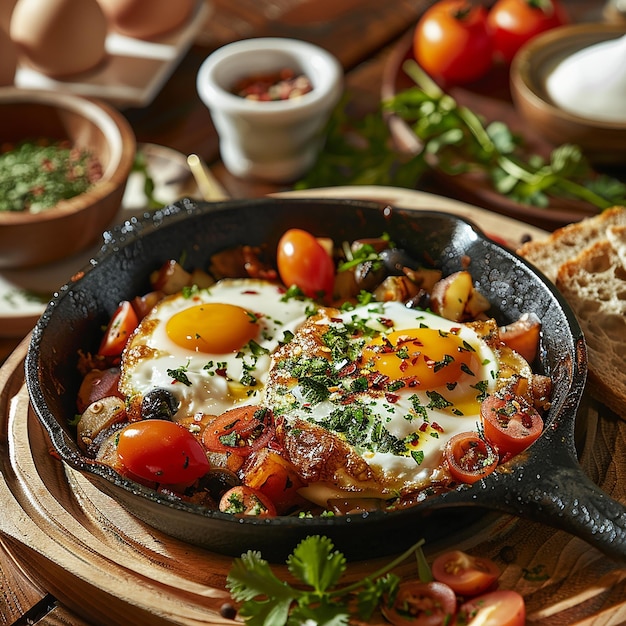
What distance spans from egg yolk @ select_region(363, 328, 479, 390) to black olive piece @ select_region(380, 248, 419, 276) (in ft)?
1.55

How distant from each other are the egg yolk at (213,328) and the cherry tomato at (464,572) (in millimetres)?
1190

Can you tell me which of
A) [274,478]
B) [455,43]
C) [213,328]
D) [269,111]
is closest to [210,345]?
[213,328]

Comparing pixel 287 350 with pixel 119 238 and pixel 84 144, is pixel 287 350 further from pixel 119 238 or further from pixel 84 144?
pixel 84 144

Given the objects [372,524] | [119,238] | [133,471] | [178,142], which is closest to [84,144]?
[178,142]

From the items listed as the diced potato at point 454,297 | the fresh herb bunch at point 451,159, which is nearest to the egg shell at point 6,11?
the fresh herb bunch at point 451,159

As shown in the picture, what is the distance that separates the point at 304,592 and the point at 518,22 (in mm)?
4886

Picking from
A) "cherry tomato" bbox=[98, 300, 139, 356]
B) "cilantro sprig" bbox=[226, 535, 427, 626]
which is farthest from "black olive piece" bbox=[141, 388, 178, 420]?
"cilantro sprig" bbox=[226, 535, 427, 626]

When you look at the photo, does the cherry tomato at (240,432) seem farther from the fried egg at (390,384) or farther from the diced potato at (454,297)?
the diced potato at (454,297)

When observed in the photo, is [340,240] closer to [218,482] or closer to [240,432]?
[240,432]

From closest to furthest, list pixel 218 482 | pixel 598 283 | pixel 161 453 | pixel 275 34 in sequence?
1. pixel 161 453
2. pixel 218 482
3. pixel 598 283
4. pixel 275 34

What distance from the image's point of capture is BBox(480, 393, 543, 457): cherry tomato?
2914mm

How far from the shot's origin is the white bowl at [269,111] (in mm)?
5254

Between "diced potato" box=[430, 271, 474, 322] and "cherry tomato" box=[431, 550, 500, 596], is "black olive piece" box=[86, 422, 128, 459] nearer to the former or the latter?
"cherry tomato" box=[431, 550, 500, 596]

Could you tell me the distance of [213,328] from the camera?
3.44 metres
